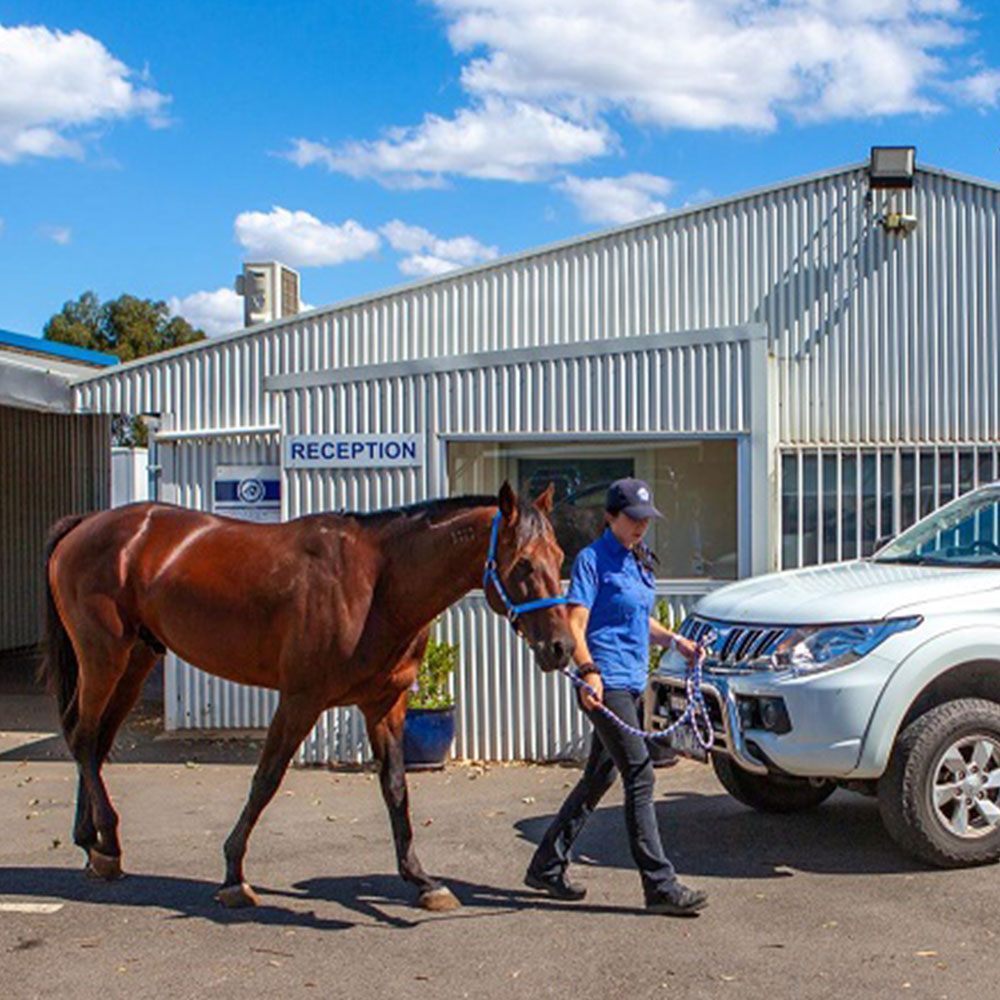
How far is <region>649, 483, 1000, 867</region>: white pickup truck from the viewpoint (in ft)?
21.3

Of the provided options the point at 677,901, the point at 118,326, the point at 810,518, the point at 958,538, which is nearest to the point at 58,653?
the point at 677,901

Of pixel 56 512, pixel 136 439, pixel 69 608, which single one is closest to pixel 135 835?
pixel 69 608

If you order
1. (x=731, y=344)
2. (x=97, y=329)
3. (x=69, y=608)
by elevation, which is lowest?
(x=69, y=608)

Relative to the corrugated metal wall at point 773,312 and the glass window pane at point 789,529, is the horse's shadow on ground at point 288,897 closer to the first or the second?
the glass window pane at point 789,529

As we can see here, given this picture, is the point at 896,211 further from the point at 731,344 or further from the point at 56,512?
the point at 56,512

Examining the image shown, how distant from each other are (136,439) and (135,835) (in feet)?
73.2

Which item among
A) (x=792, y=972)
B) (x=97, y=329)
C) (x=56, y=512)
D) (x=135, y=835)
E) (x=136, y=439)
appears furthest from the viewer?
(x=97, y=329)

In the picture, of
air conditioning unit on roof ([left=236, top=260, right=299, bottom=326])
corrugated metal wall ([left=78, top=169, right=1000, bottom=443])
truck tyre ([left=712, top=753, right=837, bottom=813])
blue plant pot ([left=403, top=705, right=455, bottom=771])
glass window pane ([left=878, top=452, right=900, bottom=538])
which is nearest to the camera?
truck tyre ([left=712, top=753, right=837, bottom=813])

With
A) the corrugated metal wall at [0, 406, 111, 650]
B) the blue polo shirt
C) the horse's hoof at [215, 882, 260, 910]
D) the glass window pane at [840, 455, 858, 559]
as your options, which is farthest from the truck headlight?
the corrugated metal wall at [0, 406, 111, 650]

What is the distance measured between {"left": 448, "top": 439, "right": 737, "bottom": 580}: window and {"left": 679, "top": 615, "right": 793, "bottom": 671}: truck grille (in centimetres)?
286

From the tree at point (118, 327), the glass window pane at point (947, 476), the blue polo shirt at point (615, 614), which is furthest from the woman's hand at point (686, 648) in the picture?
the tree at point (118, 327)

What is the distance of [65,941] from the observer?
5.90 metres

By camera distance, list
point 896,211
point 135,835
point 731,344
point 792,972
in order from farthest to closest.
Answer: point 896,211 < point 731,344 < point 135,835 < point 792,972

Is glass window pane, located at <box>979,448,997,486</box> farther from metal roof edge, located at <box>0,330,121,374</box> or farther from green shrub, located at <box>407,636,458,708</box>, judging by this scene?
metal roof edge, located at <box>0,330,121,374</box>
